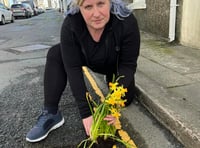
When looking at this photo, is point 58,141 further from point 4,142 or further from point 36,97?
point 36,97

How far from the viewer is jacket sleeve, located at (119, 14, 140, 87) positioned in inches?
90.3

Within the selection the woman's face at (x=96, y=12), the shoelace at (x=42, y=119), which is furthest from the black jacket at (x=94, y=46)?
the shoelace at (x=42, y=119)

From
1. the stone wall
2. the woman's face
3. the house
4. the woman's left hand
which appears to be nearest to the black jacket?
the woman's face

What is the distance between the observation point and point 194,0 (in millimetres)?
4836

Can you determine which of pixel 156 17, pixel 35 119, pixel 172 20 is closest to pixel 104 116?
pixel 35 119

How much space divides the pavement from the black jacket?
0.51 meters

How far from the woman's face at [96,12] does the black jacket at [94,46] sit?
0.15 m

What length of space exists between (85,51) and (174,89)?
3.80 ft

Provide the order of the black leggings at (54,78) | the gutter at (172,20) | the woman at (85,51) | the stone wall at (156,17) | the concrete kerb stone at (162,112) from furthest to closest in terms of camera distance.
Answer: the stone wall at (156,17) → the gutter at (172,20) → the black leggings at (54,78) → the woman at (85,51) → the concrete kerb stone at (162,112)

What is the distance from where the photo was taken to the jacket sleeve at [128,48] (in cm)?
229

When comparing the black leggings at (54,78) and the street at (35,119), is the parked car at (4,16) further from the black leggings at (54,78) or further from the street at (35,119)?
the black leggings at (54,78)

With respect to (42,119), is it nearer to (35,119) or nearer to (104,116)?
(35,119)

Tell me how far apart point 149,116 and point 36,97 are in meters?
1.42

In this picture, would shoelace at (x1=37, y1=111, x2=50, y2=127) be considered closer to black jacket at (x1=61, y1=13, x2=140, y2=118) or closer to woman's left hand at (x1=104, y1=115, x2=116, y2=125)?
black jacket at (x1=61, y1=13, x2=140, y2=118)
